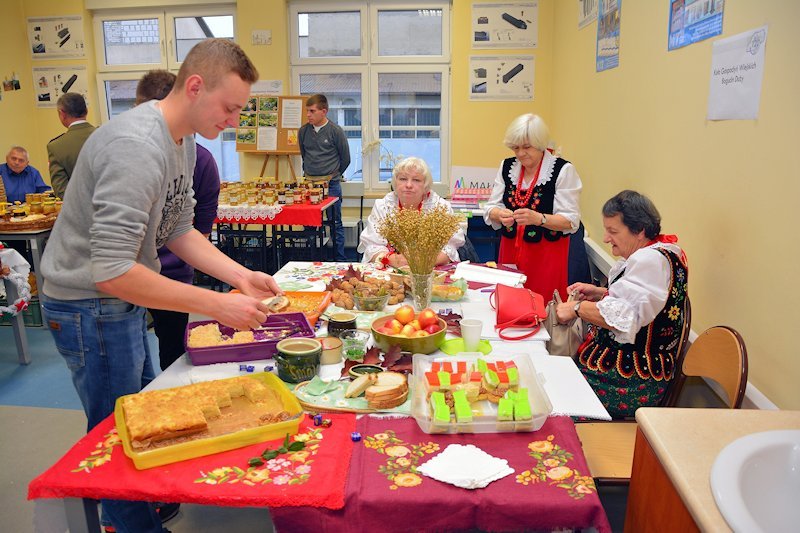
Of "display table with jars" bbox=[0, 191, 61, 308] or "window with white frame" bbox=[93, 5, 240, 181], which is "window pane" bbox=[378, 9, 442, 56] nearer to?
Result: "window with white frame" bbox=[93, 5, 240, 181]

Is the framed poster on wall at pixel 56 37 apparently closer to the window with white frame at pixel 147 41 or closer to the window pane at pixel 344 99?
the window with white frame at pixel 147 41

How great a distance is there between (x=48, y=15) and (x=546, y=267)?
6.80 m

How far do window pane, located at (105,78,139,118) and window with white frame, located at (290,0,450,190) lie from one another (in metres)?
2.10

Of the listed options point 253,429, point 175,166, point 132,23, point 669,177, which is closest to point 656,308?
point 669,177

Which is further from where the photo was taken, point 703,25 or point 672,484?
point 703,25

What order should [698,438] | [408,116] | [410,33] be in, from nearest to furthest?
1. [698,438]
2. [410,33]
3. [408,116]

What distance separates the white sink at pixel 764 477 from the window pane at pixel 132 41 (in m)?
7.50

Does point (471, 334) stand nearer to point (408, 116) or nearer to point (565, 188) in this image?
point (565, 188)

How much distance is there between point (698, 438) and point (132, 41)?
25.3 feet

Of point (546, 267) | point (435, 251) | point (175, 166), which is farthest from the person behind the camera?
point (546, 267)

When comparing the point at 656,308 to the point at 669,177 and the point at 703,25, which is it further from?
the point at 703,25

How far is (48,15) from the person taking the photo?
7.15 m

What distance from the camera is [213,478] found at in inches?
51.7

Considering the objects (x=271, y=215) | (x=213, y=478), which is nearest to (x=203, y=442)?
(x=213, y=478)
